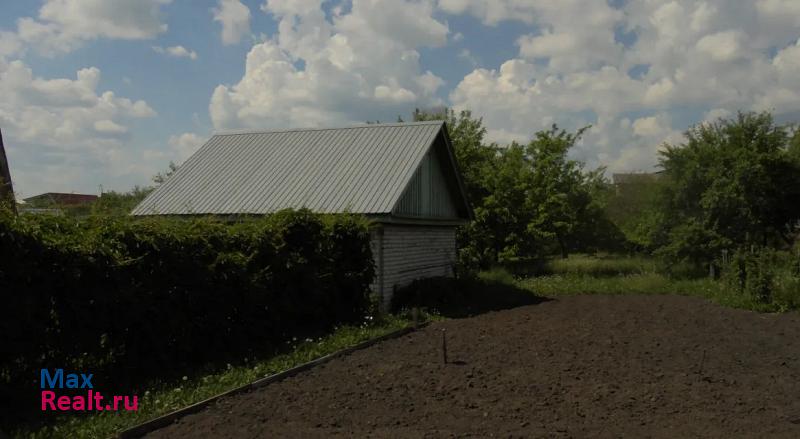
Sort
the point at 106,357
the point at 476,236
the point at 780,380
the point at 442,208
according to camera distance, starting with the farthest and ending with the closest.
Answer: the point at 476,236
the point at 442,208
the point at 780,380
the point at 106,357

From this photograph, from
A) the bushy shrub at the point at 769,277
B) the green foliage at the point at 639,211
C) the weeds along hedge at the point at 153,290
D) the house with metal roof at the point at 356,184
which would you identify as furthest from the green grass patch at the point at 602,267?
the weeds along hedge at the point at 153,290

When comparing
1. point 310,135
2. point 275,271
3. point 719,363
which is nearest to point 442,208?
point 310,135

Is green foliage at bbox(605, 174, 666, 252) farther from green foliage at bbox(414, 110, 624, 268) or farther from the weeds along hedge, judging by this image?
the weeds along hedge

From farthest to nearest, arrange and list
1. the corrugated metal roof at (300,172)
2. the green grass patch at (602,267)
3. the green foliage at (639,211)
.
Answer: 1. the green grass patch at (602,267)
2. the green foliage at (639,211)
3. the corrugated metal roof at (300,172)

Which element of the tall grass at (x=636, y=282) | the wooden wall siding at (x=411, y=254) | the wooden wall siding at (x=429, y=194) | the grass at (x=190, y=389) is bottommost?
the tall grass at (x=636, y=282)

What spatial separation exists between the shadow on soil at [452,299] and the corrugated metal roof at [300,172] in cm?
271

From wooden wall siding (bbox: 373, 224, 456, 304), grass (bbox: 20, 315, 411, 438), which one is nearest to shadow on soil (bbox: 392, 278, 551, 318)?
wooden wall siding (bbox: 373, 224, 456, 304)

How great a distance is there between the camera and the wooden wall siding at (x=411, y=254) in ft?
53.2

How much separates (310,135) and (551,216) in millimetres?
12580

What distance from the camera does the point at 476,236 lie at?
2789cm

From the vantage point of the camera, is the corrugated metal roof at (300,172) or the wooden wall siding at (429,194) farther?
the wooden wall siding at (429,194)

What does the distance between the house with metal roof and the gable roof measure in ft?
0.10

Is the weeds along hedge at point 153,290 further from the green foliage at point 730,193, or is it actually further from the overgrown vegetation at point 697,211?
the green foliage at point 730,193

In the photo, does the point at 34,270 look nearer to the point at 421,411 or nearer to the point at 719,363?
the point at 421,411
